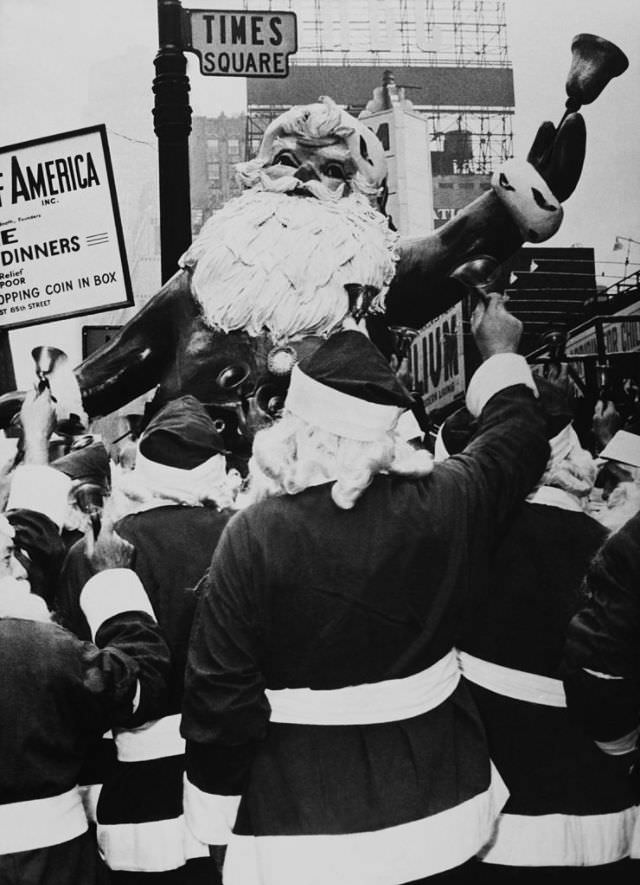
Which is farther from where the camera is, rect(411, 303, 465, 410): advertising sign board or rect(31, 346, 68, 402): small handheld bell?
rect(31, 346, 68, 402): small handheld bell

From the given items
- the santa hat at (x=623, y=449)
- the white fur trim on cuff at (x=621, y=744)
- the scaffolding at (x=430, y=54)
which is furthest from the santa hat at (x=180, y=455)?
the white fur trim on cuff at (x=621, y=744)

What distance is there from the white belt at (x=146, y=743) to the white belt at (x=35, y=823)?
0.40m

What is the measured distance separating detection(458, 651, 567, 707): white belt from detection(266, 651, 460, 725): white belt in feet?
1.23

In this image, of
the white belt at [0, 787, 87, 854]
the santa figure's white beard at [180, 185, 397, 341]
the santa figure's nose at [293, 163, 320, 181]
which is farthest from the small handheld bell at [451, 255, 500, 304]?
the white belt at [0, 787, 87, 854]

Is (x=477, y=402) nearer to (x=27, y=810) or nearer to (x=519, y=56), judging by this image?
(x=519, y=56)

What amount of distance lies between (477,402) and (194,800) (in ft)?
3.42

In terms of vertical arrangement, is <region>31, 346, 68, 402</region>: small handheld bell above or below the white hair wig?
above

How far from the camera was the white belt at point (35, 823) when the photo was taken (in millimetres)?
2012

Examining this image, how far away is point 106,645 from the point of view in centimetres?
220

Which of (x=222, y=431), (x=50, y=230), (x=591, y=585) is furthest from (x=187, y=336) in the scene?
(x=591, y=585)

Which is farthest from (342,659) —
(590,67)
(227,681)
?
(590,67)

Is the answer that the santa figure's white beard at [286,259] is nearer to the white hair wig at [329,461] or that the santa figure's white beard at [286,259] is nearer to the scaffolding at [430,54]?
Result: the scaffolding at [430,54]

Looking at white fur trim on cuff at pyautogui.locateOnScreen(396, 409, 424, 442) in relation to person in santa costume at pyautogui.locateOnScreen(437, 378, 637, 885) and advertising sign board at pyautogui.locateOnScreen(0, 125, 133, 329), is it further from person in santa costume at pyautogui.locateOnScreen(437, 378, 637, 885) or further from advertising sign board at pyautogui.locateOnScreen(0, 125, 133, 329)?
advertising sign board at pyautogui.locateOnScreen(0, 125, 133, 329)

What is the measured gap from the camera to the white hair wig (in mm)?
1993
